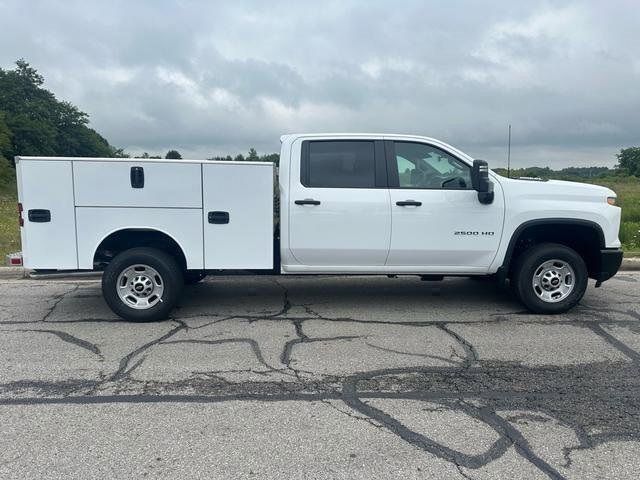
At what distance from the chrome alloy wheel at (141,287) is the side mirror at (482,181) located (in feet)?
11.6

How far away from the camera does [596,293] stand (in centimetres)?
739

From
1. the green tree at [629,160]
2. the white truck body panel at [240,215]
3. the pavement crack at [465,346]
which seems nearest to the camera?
the pavement crack at [465,346]

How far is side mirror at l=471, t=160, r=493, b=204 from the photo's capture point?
5.83 meters

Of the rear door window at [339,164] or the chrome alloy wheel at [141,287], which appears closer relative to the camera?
the chrome alloy wheel at [141,287]

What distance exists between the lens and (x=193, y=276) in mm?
6988

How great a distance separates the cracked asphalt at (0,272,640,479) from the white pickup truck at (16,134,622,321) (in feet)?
1.79

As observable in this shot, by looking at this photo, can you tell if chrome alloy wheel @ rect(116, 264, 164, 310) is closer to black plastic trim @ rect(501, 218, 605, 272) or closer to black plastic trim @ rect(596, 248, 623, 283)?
black plastic trim @ rect(501, 218, 605, 272)

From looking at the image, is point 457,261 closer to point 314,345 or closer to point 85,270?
point 314,345

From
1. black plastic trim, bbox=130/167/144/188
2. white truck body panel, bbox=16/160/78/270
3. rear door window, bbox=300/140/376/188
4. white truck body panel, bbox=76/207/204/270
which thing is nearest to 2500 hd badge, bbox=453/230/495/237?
rear door window, bbox=300/140/376/188

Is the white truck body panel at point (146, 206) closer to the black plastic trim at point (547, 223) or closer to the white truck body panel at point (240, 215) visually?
the white truck body panel at point (240, 215)

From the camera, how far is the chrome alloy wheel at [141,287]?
230 inches

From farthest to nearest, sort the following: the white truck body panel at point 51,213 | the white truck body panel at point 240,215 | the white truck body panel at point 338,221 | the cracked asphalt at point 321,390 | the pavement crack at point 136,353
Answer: the white truck body panel at point 338,221, the white truck body panel at point 240,215, the white truck body panel at point 51,213, the pavement crack at point 136,353, the cracked asphalt at point 321,390

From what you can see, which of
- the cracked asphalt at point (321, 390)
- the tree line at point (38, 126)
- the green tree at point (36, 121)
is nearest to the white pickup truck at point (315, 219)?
the cracked asphalt at point (321, 390)

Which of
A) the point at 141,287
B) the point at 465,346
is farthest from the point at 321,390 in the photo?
the point at 141,287
